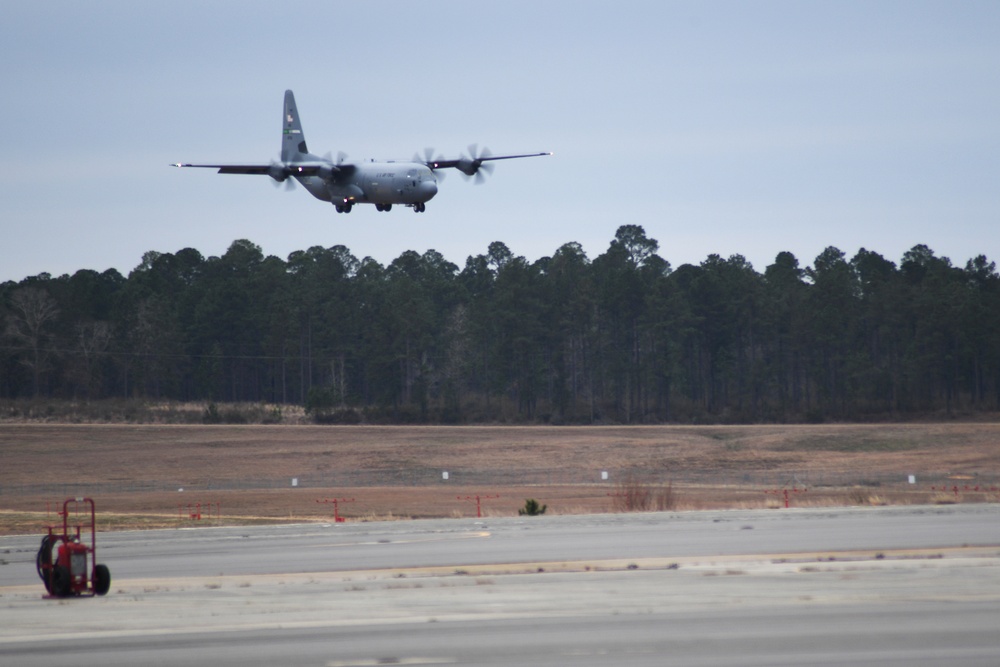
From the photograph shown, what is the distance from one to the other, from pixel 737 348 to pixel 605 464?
5358cm

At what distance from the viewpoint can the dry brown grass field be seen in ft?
191

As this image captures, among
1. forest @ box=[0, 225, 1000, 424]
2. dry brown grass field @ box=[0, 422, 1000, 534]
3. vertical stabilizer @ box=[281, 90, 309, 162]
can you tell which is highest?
vertical stabilizer @ box=[281, 90, 309, 162]

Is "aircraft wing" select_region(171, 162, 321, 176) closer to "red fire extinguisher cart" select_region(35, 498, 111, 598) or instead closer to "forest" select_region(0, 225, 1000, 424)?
"red fire extinguisher cart" select_region(35, 498, 111, 598)

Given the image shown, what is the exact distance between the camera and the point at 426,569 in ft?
86.5

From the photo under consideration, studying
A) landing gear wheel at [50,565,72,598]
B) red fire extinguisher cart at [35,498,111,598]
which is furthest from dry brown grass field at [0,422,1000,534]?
landing gear wheel at [50,565,72,598]

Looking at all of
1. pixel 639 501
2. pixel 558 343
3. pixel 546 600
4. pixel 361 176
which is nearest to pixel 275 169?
pixel 361 176

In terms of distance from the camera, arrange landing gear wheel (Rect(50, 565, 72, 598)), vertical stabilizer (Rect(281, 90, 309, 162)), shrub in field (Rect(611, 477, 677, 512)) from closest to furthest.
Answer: landing gear wheel (Rect(50, 565, 72, 598)), shrub in field (Rect(611, 477, 677, 512)), vertical stabilizer (Rect(281, 90, 309, 162))

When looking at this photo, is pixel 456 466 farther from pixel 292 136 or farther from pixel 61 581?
pixel 61 581

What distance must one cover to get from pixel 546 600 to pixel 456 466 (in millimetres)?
62203

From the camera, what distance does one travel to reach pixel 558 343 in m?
131

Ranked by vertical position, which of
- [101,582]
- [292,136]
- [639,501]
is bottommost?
[639,501]

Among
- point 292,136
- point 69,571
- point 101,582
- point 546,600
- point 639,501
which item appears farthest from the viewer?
point 292,136

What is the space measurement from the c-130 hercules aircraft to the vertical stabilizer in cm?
5

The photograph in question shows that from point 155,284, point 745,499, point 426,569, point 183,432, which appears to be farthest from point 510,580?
point 155,284
